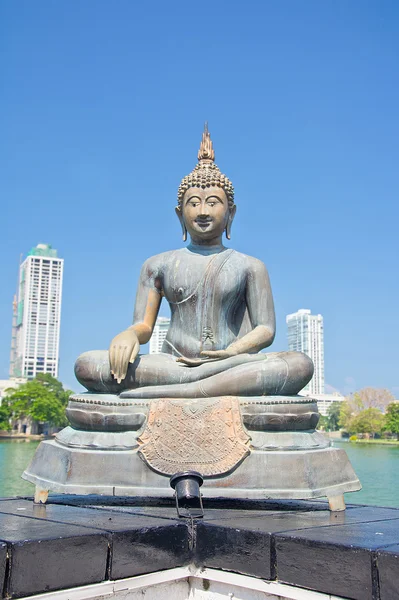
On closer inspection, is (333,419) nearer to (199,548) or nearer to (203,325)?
(203,325)

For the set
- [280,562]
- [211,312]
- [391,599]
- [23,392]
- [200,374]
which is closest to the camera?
[391,599]

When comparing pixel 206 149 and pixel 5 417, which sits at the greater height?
pixel 206 149

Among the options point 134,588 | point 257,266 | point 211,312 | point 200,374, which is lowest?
point 134,588

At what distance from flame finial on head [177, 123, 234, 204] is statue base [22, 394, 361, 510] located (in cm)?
221

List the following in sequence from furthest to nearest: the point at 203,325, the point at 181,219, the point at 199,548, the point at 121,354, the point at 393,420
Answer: the point at 393,420 → the point at 181,219 → the point at 203,325 → the point at 121,354 → the point at 199,548

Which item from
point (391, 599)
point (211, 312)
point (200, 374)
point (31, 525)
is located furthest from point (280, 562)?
point (211, 312)

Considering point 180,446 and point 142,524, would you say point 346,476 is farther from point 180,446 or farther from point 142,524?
point 142,524

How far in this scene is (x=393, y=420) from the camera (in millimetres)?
62500

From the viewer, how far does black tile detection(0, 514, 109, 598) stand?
323 centimetres

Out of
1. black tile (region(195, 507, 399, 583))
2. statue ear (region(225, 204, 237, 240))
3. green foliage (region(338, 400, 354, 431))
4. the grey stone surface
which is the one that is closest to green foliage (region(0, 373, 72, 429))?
green foliage (region(338, 400, 354, 431))

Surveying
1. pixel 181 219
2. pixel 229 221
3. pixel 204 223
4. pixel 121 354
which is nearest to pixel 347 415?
pixel 229 221

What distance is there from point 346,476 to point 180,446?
1.26 metres

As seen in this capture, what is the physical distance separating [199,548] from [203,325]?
2533mm

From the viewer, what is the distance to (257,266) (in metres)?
6.33
